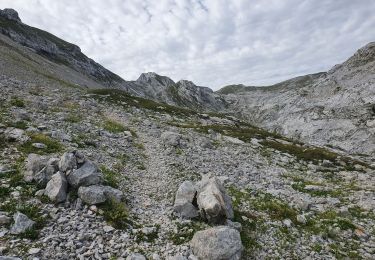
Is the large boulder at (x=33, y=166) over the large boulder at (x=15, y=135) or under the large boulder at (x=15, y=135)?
under

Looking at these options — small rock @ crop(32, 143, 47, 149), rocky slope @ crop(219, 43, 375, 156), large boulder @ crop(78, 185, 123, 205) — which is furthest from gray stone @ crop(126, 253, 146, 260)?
rocky slope @ crop(219, 43, 375, 156)

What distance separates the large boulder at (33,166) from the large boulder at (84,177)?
1829 mm

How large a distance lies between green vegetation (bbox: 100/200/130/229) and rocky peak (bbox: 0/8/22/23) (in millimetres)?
141704

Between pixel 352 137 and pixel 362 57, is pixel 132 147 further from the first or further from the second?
pixel 362 57

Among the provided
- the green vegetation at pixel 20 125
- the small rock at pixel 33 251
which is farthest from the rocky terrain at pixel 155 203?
the green vegetation at pixel 20 125

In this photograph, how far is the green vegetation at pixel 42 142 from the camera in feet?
60.8

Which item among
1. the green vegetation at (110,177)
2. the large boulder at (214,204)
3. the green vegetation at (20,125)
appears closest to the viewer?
the large boulder at (214,204)

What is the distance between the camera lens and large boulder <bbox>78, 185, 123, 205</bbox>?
1391cm

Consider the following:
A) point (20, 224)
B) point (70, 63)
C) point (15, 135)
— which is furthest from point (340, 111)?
point (70, 63)

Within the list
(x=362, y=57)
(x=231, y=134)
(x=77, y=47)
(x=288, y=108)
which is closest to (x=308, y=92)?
(x=288, y=108)

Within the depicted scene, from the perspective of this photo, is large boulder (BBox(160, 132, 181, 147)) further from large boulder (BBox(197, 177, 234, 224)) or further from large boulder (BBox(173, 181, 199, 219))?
large boulder (BBox(197, 177, 234, 224))

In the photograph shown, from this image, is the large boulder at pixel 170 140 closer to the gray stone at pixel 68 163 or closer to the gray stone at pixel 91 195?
the gray stone at pixel 68 163

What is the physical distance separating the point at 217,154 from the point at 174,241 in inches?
706

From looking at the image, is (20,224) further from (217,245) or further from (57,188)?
(217,245)
